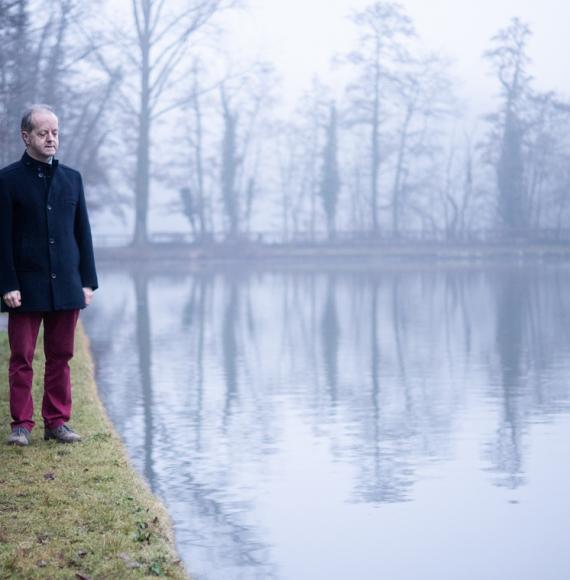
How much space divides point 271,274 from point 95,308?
685 inches

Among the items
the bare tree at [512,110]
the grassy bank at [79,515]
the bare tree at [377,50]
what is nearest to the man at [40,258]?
the grassy bank at [79,515]

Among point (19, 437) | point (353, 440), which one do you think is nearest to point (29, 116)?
point (19, 437)

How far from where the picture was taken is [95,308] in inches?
974

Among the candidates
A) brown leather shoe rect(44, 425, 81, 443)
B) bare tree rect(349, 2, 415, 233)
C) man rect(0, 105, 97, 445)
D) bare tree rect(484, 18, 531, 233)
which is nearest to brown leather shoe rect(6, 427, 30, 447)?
man rect(0, 105, 97, 445)

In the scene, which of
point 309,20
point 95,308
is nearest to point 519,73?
point 309,20

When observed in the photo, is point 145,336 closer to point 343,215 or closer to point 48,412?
point 48,412

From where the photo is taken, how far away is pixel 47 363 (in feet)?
24.8

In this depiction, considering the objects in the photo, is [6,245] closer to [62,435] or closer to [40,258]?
[40,258]

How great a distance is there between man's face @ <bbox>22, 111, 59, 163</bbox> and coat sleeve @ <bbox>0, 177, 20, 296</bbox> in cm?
30

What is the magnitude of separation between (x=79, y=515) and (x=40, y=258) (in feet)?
6.61

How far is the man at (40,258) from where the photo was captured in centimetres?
722

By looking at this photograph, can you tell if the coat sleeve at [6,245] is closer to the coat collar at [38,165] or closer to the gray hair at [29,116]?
the coat collar at [38,165]

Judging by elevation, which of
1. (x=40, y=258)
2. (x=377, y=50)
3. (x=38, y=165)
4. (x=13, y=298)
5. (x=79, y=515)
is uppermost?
(x=377, y=50)

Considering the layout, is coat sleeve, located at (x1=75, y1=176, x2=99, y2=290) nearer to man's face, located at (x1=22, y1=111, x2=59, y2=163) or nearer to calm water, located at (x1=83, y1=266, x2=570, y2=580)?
man's face, located at (x1=22, y1=111, x2=59, y2=163)
